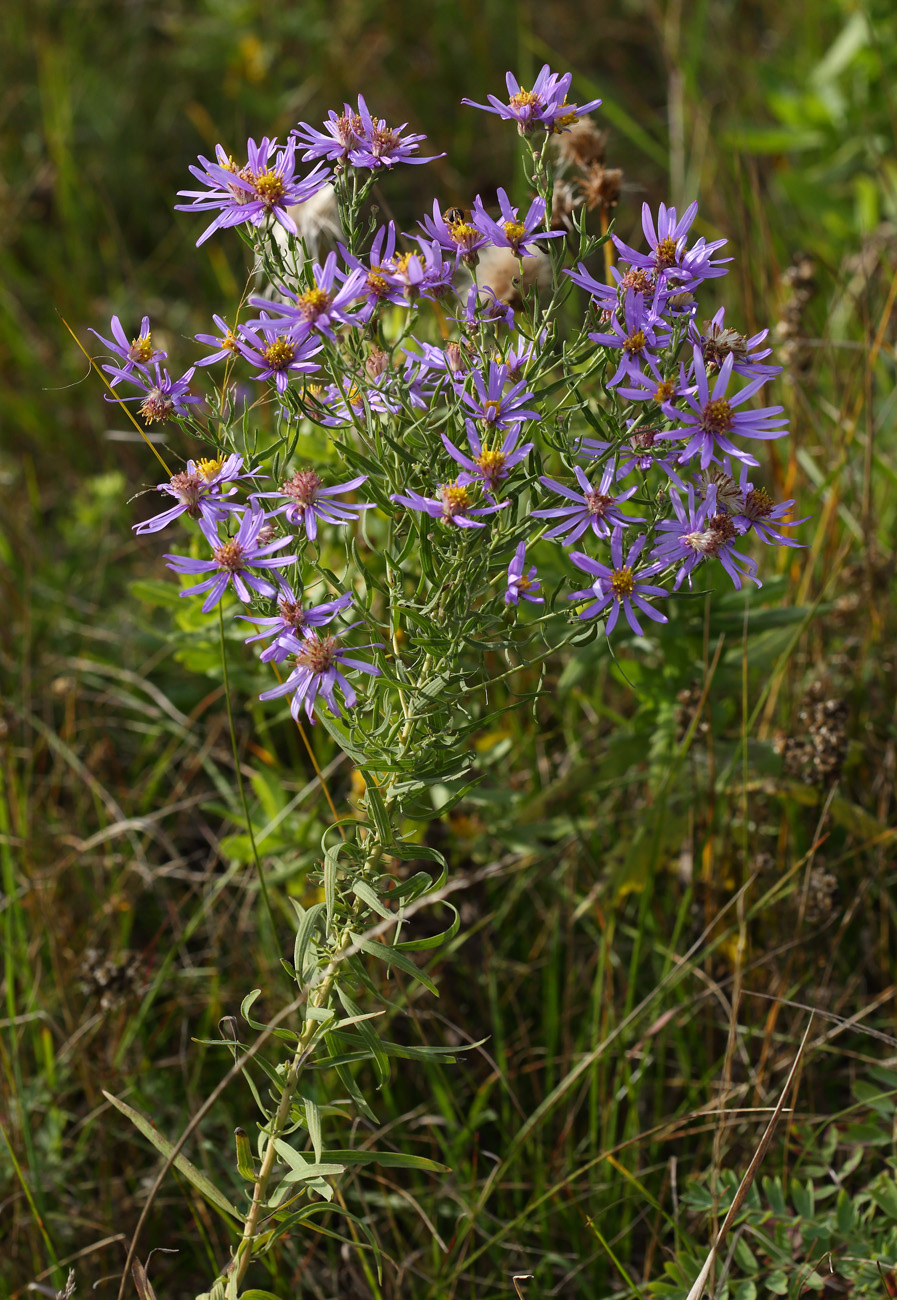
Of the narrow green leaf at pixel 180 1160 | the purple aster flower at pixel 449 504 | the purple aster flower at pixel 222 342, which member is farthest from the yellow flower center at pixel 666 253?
the narrow green leaf at pixel 180 1160

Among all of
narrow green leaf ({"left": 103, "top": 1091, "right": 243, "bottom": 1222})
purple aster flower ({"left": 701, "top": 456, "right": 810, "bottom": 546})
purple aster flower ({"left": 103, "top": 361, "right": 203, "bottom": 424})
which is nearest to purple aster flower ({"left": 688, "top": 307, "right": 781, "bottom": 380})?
purple aster flower ({"left": 701, "top": 456, "right": 810, "bottom": 546})

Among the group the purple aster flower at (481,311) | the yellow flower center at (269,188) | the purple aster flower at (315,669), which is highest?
the yellow flower center at (269,188)

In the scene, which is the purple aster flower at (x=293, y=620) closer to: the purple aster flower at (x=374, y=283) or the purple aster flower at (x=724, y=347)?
the purple aster flower at (x=374, y=283)

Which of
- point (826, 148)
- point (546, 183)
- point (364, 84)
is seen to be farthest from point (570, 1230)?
point (364, 84)

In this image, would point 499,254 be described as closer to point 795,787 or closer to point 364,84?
point 795,787

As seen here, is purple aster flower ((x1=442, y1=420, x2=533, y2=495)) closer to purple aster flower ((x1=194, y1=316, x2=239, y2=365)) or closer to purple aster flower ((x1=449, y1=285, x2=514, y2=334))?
purple aster flower ((x1=449, y1=285, x2=514, y2=334))
